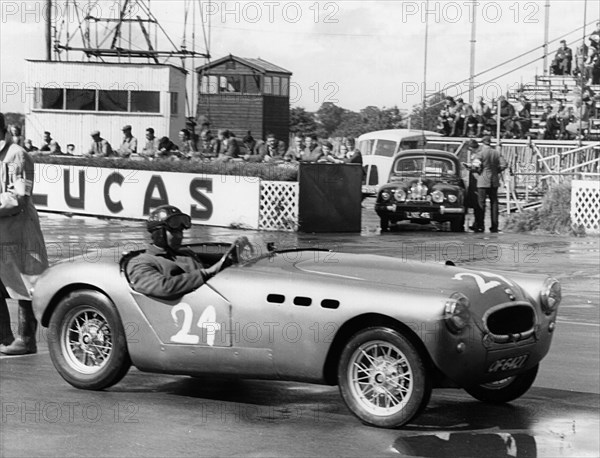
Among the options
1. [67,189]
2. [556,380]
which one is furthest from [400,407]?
[67,189]

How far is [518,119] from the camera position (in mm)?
32969

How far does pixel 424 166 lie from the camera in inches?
896

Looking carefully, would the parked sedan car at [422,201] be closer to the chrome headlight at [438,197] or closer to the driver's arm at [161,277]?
the chrome headlight at [438,197]

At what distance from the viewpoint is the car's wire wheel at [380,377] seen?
20.1ft

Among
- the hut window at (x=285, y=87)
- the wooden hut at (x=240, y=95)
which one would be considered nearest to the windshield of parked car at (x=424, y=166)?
the wooden hut at (x=240, y=95)

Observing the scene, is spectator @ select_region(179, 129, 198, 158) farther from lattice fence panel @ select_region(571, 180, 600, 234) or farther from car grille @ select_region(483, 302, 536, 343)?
car grille @ select_region(483, 302, 536, 343)

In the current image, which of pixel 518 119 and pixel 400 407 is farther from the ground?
pixel 518 119

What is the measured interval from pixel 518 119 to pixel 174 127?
34.4 feet

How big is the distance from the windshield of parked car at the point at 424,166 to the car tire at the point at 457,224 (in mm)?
1499

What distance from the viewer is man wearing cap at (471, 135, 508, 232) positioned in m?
20.8

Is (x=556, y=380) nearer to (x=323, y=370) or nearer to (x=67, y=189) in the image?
(x=323, y=370)

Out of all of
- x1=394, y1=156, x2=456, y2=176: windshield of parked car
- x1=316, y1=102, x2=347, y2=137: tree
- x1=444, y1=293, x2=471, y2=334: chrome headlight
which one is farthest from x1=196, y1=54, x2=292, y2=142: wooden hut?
x1=444, y1=293, x2=471, y2=334: chrome headlight

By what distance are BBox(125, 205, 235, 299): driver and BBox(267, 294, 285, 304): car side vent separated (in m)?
0.48

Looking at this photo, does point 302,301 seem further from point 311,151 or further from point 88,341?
point 311,151
